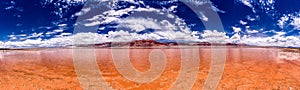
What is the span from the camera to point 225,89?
16.5 meters

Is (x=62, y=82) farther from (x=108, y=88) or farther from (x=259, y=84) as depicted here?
(x=259, y=84)

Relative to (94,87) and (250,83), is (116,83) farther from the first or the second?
(250,83)

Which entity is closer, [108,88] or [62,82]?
[108,88]

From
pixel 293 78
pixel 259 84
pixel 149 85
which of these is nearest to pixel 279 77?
pixel 293 78

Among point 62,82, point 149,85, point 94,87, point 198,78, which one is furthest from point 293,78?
point 62,82

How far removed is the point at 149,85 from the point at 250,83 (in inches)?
210

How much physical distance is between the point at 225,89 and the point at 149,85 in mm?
3643

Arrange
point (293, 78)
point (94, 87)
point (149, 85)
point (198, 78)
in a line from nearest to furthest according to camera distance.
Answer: point (94, 87)
point (149, 85)
point (198, 78)
point (293, 78)

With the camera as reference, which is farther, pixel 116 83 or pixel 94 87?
pixel 116 83

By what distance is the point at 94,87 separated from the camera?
1630cm

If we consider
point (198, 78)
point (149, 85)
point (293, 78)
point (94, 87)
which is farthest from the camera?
point (293, 78)

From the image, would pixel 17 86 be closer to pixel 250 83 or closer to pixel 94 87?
pixel 94 87

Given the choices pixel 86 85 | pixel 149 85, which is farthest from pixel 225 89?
pixel 86 85

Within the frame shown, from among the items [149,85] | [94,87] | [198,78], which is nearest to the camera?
[94,87]
